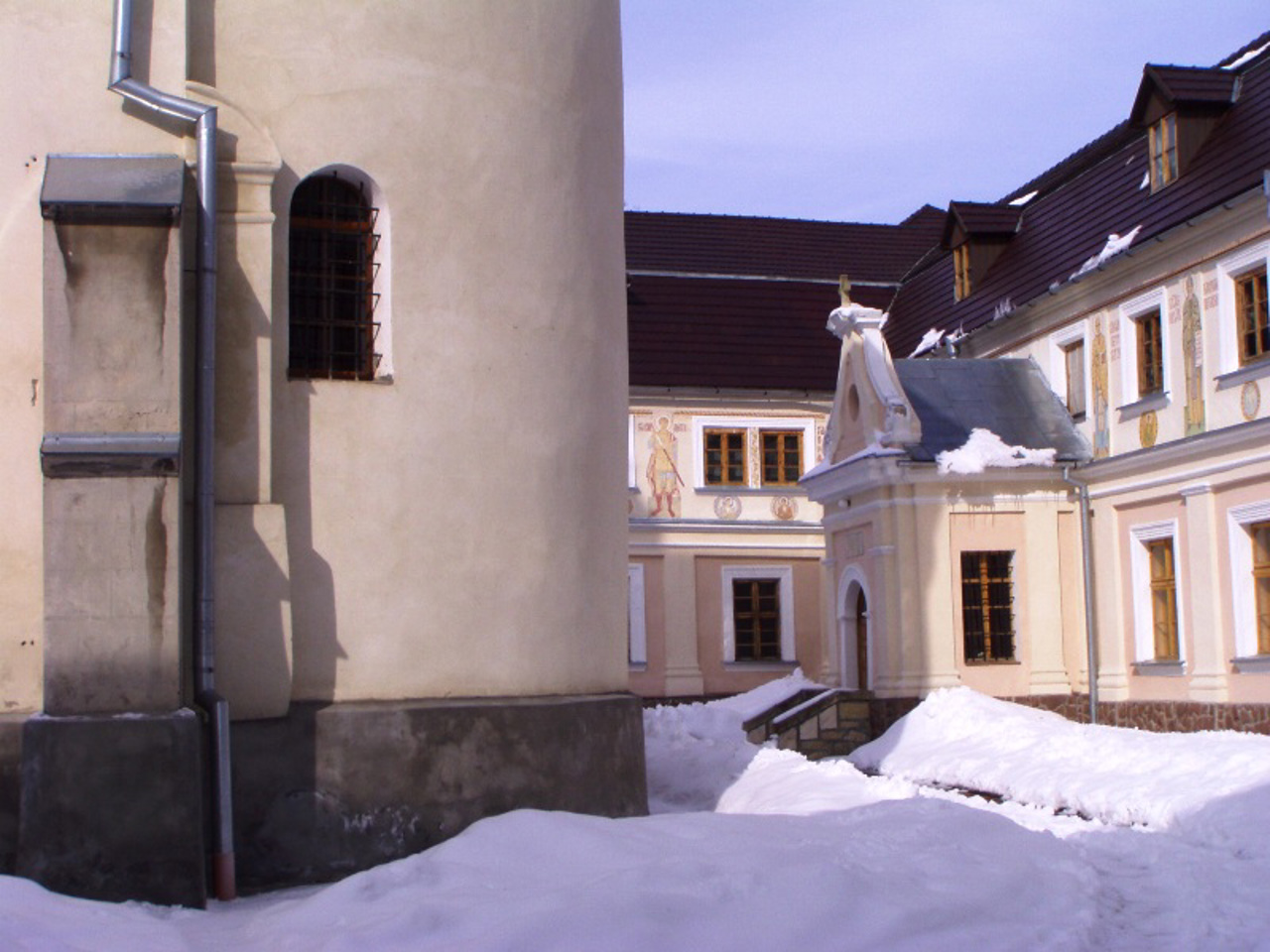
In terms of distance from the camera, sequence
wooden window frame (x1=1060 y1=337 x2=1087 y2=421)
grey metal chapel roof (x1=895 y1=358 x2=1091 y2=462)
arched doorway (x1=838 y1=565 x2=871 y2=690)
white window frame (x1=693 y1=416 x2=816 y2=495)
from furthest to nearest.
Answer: white window frame (x1=693 y1=416 x2=816 y2=495) < arched doorway (x1=838 y1=565 x2=871 y2=690) < wooden window frame (x1=1060 y1=337 x2=1087 y2=421) < grey metal chapel roof (x1=895 y1=358 x2=1091 y2=462)

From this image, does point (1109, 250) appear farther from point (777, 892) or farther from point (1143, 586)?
point (777, 892)

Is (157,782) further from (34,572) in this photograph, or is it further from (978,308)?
(978,308)

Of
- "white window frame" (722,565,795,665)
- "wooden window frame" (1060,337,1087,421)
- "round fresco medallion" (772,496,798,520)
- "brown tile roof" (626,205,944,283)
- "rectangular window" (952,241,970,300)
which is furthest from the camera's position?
"brown tile roof" (626,205,944,283)

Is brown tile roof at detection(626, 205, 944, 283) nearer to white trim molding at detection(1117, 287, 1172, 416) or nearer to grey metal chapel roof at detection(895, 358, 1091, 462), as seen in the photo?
grey metal chapel roof at detection(895, 358, 1091, 462)

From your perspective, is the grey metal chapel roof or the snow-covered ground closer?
the snow-covered ground

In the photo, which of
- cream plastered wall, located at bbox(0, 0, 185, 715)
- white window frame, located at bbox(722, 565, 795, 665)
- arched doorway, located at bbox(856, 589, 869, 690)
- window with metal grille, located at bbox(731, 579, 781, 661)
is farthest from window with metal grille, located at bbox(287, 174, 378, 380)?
window with metal grille, located at bbox(731, 579, 781, 661)

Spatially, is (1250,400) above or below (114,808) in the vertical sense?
above

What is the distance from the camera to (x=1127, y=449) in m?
22.7

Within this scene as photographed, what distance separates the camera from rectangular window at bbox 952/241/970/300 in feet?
95.0

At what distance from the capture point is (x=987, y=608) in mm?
23422

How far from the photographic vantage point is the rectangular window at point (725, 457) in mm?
34000

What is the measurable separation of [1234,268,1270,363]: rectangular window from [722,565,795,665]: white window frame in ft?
49.4

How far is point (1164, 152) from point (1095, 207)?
6.67 feet

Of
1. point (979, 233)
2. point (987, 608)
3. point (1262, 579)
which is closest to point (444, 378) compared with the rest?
point (1262, 579)
